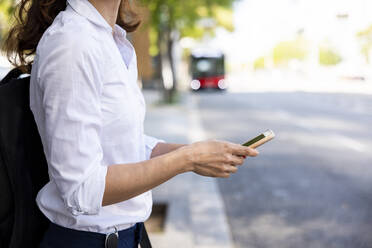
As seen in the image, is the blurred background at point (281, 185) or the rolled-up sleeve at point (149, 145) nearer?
the rolled-up sleeve at point (149, 145)

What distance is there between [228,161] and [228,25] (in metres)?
40.6

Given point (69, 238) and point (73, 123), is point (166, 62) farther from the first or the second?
point (73, 123)

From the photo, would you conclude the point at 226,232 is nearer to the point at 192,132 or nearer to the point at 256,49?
the point at 192,132

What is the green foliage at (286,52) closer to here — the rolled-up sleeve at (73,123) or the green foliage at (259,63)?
the green foliage at (259,63)

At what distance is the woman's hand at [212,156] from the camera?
Answer: 127 cm

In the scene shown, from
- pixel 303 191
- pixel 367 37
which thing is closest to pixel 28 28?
pixel 303 191

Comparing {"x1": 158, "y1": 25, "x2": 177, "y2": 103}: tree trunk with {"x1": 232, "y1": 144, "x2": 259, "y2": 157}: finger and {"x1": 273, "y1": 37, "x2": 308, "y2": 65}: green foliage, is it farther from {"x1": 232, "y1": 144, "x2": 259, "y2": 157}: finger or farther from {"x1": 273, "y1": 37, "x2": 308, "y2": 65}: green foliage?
{"x1": 273, "y1": 37, "x2": 308, "y2": 65}: green foliage

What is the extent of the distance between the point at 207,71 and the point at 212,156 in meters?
36.6

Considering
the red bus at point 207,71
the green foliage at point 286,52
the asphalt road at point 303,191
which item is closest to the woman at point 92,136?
the asphalt road at point 303,191

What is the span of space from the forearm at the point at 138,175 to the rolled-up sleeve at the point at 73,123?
0.03 metres

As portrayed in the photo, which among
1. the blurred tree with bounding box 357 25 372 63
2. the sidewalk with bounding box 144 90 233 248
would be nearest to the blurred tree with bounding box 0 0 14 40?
the sidewalk with bounding box 144 90 233 248

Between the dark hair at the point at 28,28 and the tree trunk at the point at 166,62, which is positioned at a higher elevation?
the dark hair at the point at 28,28

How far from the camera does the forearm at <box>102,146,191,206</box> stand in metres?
1.22

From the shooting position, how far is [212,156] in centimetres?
128
